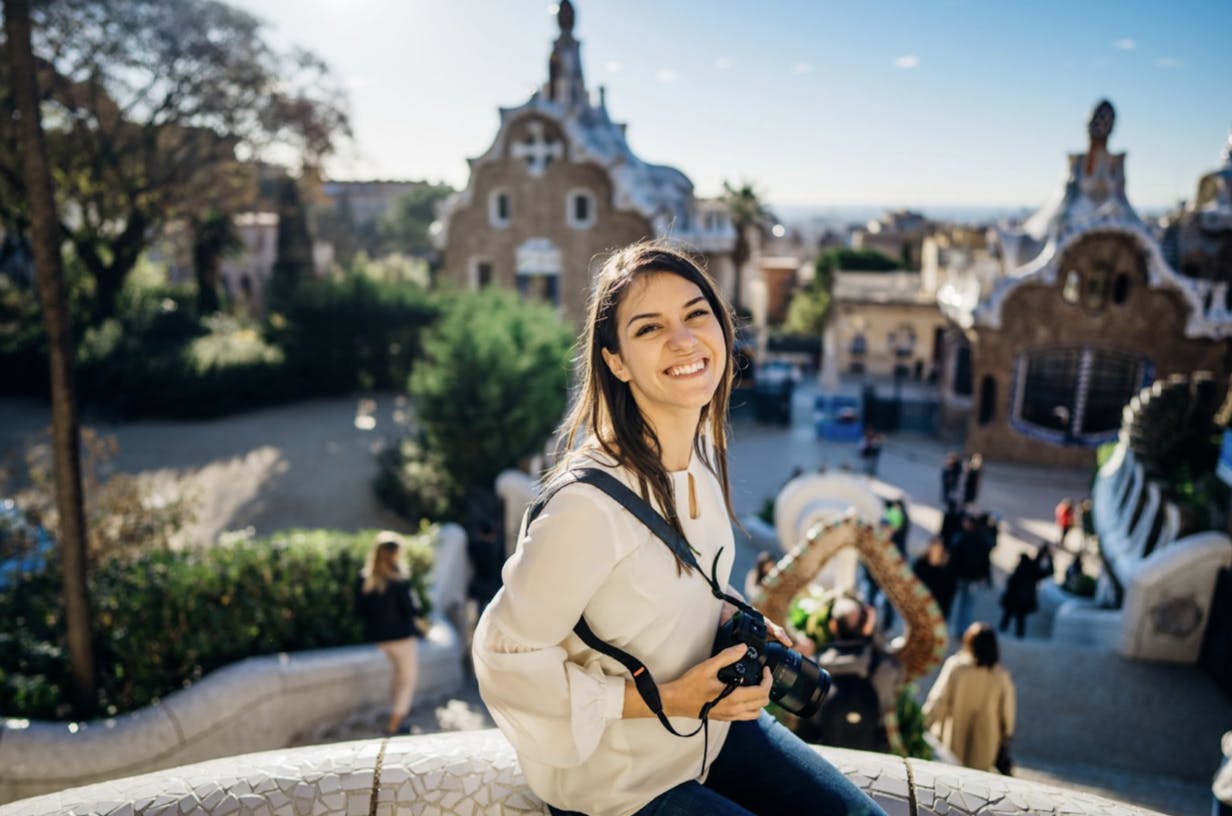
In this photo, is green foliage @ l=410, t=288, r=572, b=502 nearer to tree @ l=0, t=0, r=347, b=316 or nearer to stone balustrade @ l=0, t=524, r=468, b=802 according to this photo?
stone balustrade @ l=0, t=524, r=468, b=802

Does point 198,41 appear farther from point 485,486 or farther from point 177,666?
point 177,666

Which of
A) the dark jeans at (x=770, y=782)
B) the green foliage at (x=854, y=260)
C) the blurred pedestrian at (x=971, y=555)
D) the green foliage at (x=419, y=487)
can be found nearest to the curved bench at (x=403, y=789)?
the dark jeans at (x=770, y=782)

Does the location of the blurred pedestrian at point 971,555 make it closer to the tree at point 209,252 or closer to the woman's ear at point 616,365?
the woman's ear at point 616,365

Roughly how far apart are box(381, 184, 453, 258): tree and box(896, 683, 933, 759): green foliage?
52.7 m

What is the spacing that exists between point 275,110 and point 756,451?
14.2m

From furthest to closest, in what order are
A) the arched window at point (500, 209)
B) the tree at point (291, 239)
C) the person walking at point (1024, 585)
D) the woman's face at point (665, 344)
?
the tree at point (291, 239)
the arched window at point (500, 209)
the person walking at point (1024, 585)
the woman's face at point (665, 344)

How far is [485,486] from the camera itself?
12172mm

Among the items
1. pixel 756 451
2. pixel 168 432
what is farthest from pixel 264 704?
pixel 756 451

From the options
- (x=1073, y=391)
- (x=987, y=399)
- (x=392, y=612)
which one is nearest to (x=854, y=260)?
(x=987, y=399)

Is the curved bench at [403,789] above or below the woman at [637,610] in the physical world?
below

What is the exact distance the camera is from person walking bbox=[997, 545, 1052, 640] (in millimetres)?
8648

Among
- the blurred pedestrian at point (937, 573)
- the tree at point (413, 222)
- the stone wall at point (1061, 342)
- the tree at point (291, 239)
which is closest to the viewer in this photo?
the blurred pedestrian at point (937, 573)

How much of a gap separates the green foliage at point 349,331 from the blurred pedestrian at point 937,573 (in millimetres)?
15000

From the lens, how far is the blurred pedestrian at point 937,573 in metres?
7.86
